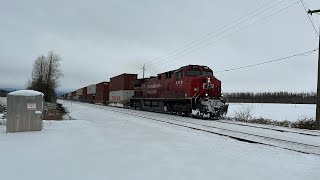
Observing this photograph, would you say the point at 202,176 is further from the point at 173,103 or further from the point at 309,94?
the point at 309,94

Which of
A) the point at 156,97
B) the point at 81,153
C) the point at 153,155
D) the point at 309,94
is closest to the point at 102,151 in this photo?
the point at 81,153

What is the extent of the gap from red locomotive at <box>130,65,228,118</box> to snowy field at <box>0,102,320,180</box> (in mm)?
11282

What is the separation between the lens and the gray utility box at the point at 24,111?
1085 cm

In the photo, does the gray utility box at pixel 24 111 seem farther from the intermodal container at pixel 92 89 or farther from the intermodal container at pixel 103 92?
the intermodal container at pixel 92 89

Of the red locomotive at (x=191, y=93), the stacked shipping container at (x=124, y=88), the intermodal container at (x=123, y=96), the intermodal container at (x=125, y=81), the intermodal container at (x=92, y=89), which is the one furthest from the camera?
the intermodal container at (x=92, y=89)

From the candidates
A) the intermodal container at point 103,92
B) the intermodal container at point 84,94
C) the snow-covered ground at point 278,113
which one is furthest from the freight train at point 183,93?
the intermodal container at point 84,94

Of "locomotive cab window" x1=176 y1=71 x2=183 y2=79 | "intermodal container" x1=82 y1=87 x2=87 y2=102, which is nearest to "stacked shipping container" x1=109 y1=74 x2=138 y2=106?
"locomotive cab window" x1=176 y1=71 x2=183 y2=79

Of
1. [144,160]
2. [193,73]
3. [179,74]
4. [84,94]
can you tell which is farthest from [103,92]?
[144,160]

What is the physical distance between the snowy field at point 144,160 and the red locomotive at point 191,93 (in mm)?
11282

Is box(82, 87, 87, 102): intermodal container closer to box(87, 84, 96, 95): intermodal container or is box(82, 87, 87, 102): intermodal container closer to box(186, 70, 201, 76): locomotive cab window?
box(87, 84, 96, 95): intermodal container

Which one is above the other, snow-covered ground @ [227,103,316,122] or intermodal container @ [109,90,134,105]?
intermodal container @ [109,90,134,105]

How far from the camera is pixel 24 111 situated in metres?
11.1

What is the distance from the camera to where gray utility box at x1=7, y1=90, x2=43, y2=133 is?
1085 cm

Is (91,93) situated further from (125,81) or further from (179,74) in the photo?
(179,74)
